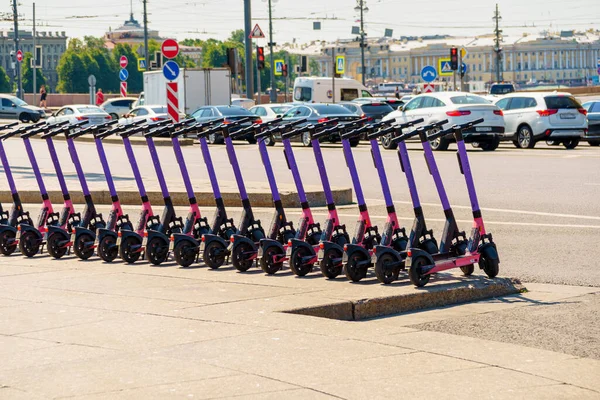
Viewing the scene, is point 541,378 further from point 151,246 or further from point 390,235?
point 151,246

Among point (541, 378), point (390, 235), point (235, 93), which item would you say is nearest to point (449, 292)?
point (390, 235)

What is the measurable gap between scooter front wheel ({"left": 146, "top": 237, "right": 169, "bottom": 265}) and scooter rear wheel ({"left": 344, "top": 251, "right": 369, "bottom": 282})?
6.47 feet

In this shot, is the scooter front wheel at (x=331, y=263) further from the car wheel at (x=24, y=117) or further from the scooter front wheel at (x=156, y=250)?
the car wheel at (x=24, y=117)

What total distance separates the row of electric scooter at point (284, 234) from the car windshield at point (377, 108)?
99.0 feet

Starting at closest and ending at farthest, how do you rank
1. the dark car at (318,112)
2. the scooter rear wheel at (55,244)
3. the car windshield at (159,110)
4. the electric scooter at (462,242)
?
the electric scooter at (462,242), the scooter rear wheel at (55,244), the dark car at (318,112), the car windshield at (159,110)

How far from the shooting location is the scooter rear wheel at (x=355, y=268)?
910 centimetres

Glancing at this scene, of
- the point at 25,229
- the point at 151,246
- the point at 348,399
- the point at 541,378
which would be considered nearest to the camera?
the point at 348,399

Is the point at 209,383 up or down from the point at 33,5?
down

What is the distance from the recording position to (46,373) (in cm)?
613

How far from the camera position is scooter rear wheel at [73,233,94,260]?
1080 cm

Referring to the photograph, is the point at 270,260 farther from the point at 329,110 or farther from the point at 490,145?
the point at 329,110

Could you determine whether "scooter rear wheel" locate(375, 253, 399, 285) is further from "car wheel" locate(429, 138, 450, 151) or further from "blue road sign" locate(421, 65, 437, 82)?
"blue road sign" locate(421, 65, 437, 82)

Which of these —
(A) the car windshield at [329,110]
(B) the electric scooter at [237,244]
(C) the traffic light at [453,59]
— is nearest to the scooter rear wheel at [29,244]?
(B) the electric scooter at [237,244]

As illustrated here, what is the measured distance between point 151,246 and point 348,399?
5.09m
